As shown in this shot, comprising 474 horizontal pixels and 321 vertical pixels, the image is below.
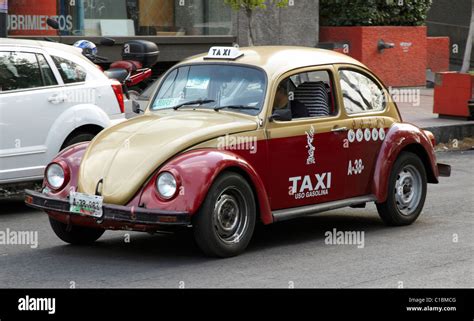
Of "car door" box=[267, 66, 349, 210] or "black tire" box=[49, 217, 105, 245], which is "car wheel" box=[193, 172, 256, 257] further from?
"black tire" box=[49, 217, 105, 245]

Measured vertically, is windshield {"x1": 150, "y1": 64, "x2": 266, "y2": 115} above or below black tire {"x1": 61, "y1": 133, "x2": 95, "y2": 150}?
above

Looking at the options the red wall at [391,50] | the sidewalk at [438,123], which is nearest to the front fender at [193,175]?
the sidewalk at [438,123]

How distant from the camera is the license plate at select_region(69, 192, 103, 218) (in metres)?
8.18

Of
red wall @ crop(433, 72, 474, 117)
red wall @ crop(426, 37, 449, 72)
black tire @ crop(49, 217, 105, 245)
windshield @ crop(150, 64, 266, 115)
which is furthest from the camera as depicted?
red wall @ crop(426, 37, 449, 72)

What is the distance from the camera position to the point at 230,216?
838cm

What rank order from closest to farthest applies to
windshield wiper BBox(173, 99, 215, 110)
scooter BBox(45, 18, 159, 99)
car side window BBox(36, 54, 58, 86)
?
windshield wiper BBox(173, 99, 215, 110), car side window BBox(36, 54, 58, 86), scooter BBox(45, 18, 159, 99)

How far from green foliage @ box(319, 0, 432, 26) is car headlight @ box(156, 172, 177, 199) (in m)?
15.7

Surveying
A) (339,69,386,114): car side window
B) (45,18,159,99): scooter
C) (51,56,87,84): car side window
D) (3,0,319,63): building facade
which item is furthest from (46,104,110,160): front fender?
(3,0,319,63): building facade

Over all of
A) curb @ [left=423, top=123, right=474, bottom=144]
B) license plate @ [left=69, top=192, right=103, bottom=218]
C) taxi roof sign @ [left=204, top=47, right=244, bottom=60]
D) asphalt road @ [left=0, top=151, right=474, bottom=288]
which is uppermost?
taxi roof sign @ [left=204, top=47, right=244, bottom=60]

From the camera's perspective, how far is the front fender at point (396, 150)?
9703mm

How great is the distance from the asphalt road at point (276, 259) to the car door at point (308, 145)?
459 millimetres

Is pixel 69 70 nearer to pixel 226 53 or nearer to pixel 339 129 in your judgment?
pixel 226 53

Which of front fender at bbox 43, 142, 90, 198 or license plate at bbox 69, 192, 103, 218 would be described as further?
front fender at bbox 43, 142, 90, 198

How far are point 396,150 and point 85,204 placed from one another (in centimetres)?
311
